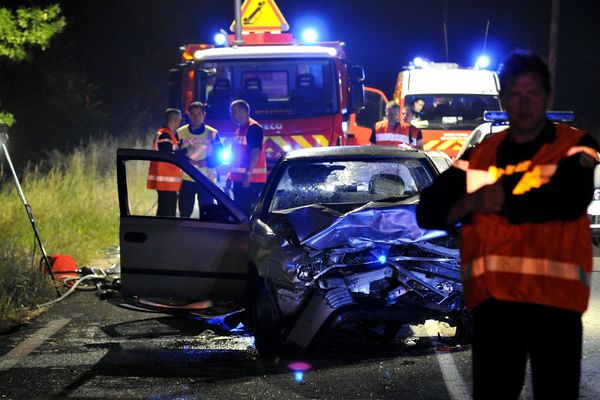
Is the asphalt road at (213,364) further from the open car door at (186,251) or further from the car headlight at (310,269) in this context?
the car headlight at (310,269)

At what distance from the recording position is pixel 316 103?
15711 millimetres

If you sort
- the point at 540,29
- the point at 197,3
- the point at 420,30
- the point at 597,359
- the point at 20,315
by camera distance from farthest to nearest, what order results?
the point at 420,30 → the point at 540,29 → the point at 197,3 → the point at 20,315 → the point at 597,359

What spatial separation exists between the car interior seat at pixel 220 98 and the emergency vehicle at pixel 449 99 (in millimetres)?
5262

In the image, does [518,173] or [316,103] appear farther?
[316,103]

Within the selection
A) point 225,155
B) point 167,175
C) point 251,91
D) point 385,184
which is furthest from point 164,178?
point 385,184

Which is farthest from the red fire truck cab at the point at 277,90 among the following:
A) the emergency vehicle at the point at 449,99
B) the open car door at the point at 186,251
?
the open car door at the point at 186,251

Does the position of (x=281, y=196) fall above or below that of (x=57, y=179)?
above

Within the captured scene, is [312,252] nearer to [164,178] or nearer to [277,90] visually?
[164,178]

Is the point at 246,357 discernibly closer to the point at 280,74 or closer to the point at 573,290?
the point at 573,290

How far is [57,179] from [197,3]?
27250mm

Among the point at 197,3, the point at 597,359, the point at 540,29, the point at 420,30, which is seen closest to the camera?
the point at 597,359

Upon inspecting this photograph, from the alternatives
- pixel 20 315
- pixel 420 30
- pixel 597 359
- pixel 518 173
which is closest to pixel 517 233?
pixel 518 173

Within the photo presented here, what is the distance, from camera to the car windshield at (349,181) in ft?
27.7

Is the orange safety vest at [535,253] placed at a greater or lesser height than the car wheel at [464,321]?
greater
